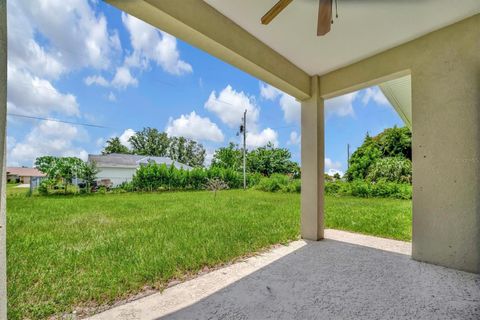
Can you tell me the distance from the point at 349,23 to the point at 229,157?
19.2 meters

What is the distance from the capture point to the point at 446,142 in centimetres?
242

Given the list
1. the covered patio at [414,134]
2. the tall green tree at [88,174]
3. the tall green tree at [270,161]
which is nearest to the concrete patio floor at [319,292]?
the covered patio at [414,134]

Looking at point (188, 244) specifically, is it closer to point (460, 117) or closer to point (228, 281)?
point (228, 281)

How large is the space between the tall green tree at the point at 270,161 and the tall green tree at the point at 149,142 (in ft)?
47.2

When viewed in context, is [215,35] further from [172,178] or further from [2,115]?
[172,178]

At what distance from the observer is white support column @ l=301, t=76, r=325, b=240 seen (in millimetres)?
3480

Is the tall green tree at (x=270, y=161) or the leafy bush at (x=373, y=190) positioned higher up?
the tall green tree at (x=270, y=161)

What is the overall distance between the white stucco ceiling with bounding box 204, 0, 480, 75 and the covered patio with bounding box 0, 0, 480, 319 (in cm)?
1

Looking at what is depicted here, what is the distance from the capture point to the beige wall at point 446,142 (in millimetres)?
2268

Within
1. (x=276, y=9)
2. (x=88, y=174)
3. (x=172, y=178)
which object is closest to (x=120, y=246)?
(x=276, y=9)

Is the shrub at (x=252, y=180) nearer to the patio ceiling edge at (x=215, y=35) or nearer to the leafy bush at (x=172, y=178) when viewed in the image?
the leafy bush at (x=172, y=178)

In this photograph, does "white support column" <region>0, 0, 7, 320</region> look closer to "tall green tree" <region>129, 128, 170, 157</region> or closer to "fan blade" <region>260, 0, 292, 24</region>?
"fan blade" <region>260, 0, 292, 24</region>

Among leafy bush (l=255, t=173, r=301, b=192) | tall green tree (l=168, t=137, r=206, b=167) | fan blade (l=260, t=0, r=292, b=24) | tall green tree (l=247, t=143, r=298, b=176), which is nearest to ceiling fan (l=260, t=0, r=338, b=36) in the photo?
fan blade (l=260, t=0, r=292, b=24)

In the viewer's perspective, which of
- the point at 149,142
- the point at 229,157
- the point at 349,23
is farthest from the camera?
the point at 149,142
